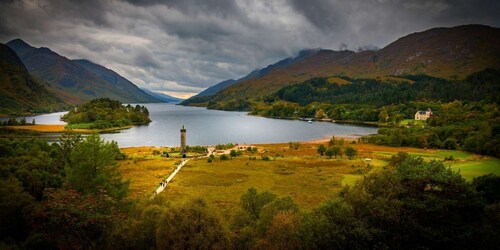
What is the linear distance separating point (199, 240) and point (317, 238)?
9.44m

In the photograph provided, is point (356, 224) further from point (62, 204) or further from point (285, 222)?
point (62, 204)

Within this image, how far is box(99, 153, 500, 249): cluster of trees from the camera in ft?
81.4

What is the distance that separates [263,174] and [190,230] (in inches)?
1881

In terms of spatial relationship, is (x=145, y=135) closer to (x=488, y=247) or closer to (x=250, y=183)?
(x=250, y=183)

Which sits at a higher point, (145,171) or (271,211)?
(271,211)

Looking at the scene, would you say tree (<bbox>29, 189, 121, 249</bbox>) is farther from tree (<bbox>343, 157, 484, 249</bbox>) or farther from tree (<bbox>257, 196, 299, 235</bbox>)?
tree (<bbox>343, 157, 484, 249</bbox>)

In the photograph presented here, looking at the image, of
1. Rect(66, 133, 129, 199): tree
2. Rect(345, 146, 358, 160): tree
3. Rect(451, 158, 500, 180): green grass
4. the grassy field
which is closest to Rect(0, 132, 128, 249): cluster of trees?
Rect(66, 133, 129, 199): tree

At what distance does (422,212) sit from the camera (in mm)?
27562

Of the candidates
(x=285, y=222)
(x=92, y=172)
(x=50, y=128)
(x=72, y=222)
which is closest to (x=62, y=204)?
(x=72, y=222)

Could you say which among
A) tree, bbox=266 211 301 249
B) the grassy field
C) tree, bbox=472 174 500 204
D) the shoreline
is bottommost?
the grassy field

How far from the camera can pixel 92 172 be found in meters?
35.0

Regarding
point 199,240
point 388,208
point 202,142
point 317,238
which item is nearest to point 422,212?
point 388,208

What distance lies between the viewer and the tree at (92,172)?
33812mm

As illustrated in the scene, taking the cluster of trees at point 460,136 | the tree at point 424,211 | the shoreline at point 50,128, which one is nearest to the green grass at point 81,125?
the shoreline at point 50,128
